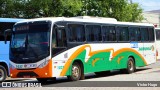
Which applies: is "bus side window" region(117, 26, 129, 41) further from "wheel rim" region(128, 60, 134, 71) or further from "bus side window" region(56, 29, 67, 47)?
"bus side window" region(56, 29, 67, 47)

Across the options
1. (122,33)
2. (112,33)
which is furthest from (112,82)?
(122,33)

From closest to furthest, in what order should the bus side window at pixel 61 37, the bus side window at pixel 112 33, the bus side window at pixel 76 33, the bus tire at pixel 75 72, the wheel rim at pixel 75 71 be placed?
the bus side window at pixel 61 37 < the bus tire at pixel 75 72 < the wheel rim at pixel 75 71 < the bus side window at pixel 76 33 < the bus side window at pixel 112 33

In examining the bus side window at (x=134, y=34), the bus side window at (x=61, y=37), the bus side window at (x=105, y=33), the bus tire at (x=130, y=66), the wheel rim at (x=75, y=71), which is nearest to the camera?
the bus side window at (x=61, y=37)

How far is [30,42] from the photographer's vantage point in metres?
16.8

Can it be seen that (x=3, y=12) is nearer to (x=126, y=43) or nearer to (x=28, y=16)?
(x=28, y=16)


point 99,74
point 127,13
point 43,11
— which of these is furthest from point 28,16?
point 99,74

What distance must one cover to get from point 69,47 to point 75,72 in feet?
4.05

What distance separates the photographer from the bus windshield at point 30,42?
1641 centimetres

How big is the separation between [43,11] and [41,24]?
67.4ft

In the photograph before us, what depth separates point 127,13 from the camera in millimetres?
47375

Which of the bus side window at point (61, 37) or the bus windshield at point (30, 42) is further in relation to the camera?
the bus side window at point (61, 37)

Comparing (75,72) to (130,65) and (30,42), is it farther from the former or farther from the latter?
(130,65)

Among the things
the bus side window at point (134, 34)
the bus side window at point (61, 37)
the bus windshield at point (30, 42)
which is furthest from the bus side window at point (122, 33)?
the bus windshield at point (30, 42)

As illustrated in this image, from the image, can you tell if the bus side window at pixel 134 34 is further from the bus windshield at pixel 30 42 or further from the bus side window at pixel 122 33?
the bus windshield at pixel 30 42
